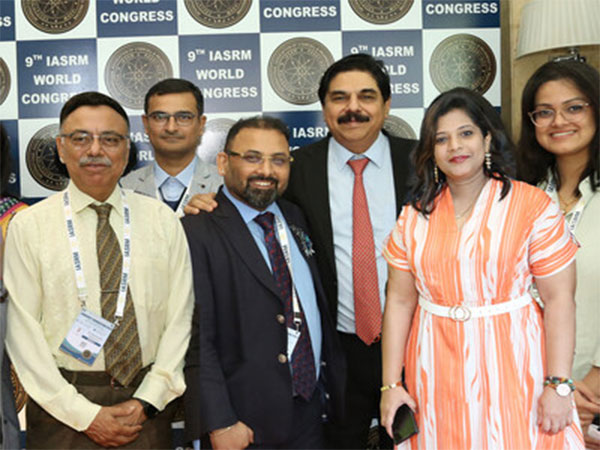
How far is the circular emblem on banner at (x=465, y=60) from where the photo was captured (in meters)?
3.52

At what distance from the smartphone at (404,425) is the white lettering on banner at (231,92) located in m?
2.32

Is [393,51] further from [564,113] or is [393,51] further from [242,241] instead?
[242,241]

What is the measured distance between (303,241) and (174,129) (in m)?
1.10

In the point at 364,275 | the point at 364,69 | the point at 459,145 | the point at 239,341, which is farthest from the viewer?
the point at 364,69

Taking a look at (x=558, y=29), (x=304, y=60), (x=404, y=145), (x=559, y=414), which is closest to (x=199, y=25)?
(x=304, y=60)

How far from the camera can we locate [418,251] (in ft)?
5.71

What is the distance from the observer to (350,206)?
249 centimetres

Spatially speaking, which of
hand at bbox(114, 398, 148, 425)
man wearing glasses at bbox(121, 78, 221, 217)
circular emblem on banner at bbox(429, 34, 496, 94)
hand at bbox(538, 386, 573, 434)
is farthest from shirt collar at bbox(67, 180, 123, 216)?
circular emblem on banner at bbox(429, 34, 496, 94)

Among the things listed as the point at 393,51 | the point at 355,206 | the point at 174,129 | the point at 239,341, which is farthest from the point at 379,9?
the point at 239,341

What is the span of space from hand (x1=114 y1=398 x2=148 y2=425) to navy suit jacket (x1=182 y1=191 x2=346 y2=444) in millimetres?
154

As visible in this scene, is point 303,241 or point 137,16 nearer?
point 303,241

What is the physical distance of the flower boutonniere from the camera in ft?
7.09

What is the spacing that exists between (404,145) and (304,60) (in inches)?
48.6

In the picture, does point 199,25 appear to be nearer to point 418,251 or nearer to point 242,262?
point 242,262
